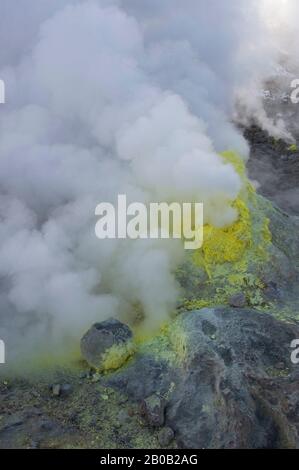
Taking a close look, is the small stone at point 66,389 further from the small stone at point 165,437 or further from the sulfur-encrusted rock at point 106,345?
the small stone at point 165,437

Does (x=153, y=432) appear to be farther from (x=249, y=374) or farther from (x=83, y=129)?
(x=83, y=129)

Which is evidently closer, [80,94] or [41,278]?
[41,278]

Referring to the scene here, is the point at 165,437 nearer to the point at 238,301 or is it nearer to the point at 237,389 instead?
the point at 237,389

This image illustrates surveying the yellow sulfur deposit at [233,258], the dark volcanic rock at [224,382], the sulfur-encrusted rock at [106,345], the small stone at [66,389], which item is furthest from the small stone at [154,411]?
the yellow sulfur deposit at [233,258]

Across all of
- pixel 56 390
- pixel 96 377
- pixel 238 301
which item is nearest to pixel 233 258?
pixel 238 301

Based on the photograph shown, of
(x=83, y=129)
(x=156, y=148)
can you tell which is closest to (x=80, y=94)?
(x=83, y=129)
